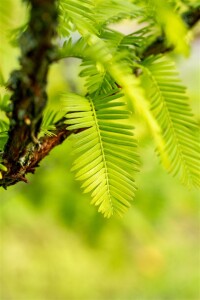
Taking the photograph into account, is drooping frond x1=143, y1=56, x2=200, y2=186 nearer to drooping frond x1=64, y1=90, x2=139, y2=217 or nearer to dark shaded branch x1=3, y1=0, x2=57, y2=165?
drooping frond x1=64, y1=90, x2=139, y2=217

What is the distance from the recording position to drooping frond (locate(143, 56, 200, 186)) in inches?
25.2

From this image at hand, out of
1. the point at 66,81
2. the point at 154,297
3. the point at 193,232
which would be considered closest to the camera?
the point at 66,81

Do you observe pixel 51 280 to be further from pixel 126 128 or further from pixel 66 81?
pixel 126 128

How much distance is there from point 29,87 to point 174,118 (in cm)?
25

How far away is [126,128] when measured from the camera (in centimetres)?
60

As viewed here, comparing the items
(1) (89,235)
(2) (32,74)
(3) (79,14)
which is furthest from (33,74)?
(1) (89,235)

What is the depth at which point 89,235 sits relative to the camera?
1921 millimetres

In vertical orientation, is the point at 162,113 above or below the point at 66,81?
below

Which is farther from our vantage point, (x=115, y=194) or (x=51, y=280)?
(x=51, y=280)

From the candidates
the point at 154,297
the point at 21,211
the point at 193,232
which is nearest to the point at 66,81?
the point at 21,211

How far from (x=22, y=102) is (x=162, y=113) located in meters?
0.24

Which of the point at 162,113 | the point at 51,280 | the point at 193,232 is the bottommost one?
the point at 51,280

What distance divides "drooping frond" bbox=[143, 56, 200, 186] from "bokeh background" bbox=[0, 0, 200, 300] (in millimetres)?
112

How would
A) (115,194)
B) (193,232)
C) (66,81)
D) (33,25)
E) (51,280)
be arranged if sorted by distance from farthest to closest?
(193,232)
(51,280)
(66,81)
(115,194)
(33,25)
